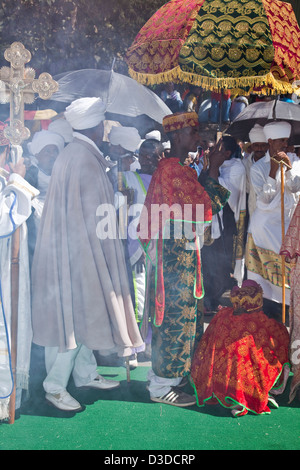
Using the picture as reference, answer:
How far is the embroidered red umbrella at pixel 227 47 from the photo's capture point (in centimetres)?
429

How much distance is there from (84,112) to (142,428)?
2.36 meters

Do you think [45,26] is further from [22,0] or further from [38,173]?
[38,173]

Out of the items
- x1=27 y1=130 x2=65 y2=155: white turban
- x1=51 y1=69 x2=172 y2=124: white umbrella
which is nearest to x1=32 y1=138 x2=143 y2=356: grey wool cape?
x1=27 y1=130 x2=65 y2=155: white turban

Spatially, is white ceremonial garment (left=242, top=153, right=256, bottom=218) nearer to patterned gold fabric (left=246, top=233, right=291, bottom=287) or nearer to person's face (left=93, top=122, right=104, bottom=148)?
patterned gold fabric (left=246, top=233, right=291, bottom=287)

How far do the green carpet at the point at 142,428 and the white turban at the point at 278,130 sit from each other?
2.25m

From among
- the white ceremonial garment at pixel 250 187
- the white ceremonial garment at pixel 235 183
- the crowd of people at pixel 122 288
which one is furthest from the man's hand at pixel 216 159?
the crowd of people at pixel 122 288

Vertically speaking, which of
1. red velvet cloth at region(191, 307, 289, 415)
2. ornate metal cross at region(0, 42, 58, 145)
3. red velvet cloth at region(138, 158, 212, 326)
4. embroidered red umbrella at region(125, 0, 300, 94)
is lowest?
red velvet cloth at region(191, 307, 289, 415)

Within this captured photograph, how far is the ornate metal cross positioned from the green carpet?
6.58ft

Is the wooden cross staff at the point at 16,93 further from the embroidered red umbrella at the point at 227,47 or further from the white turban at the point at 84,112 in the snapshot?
the embroidered red umbrella at the point at 227,47

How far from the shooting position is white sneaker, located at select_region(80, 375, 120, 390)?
4.57 metres

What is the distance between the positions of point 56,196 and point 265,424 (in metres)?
2.26

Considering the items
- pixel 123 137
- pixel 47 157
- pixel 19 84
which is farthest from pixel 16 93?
pixel 123 137

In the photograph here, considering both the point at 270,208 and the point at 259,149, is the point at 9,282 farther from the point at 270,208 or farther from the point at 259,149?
the point at 259,149
